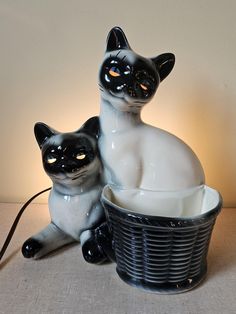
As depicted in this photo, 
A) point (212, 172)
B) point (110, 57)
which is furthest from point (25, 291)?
point (212, 172)

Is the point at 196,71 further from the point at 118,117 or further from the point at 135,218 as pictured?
the point at 135,218

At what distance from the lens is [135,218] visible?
0.51m

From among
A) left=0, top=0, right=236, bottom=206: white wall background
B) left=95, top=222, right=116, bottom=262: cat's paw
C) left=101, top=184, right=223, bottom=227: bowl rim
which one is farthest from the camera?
left=0, top=0, right=236, bottom=206: white wall background

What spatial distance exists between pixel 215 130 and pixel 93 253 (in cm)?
40

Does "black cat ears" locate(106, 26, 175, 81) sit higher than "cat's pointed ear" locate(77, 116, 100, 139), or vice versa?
"black cat ears" locate(106, 26, 175, 81)

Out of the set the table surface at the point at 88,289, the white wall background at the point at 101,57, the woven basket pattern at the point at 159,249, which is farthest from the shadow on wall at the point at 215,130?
the woven basket pattern at the point at 159,249

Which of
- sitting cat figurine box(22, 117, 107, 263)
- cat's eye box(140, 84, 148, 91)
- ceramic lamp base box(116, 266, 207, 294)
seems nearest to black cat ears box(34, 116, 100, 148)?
sitting cat figurine box(22, 117, 107, 263)

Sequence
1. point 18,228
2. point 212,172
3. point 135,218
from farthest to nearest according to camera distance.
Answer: point 212,172 < point 18,228 < point 135,218

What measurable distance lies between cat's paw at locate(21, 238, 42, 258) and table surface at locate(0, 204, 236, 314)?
15mm

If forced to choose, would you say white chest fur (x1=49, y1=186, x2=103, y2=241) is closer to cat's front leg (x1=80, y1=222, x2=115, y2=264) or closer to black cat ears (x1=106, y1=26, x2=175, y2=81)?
cat's front leg (x1=80, y1=222, x2=115, y2=264)

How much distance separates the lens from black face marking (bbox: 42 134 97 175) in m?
0.59

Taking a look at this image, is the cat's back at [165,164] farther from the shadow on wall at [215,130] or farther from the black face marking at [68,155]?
the shadow on wall at [215,130]

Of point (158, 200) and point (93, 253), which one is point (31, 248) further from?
point (158, 200)

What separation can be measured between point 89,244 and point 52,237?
0.24ft
